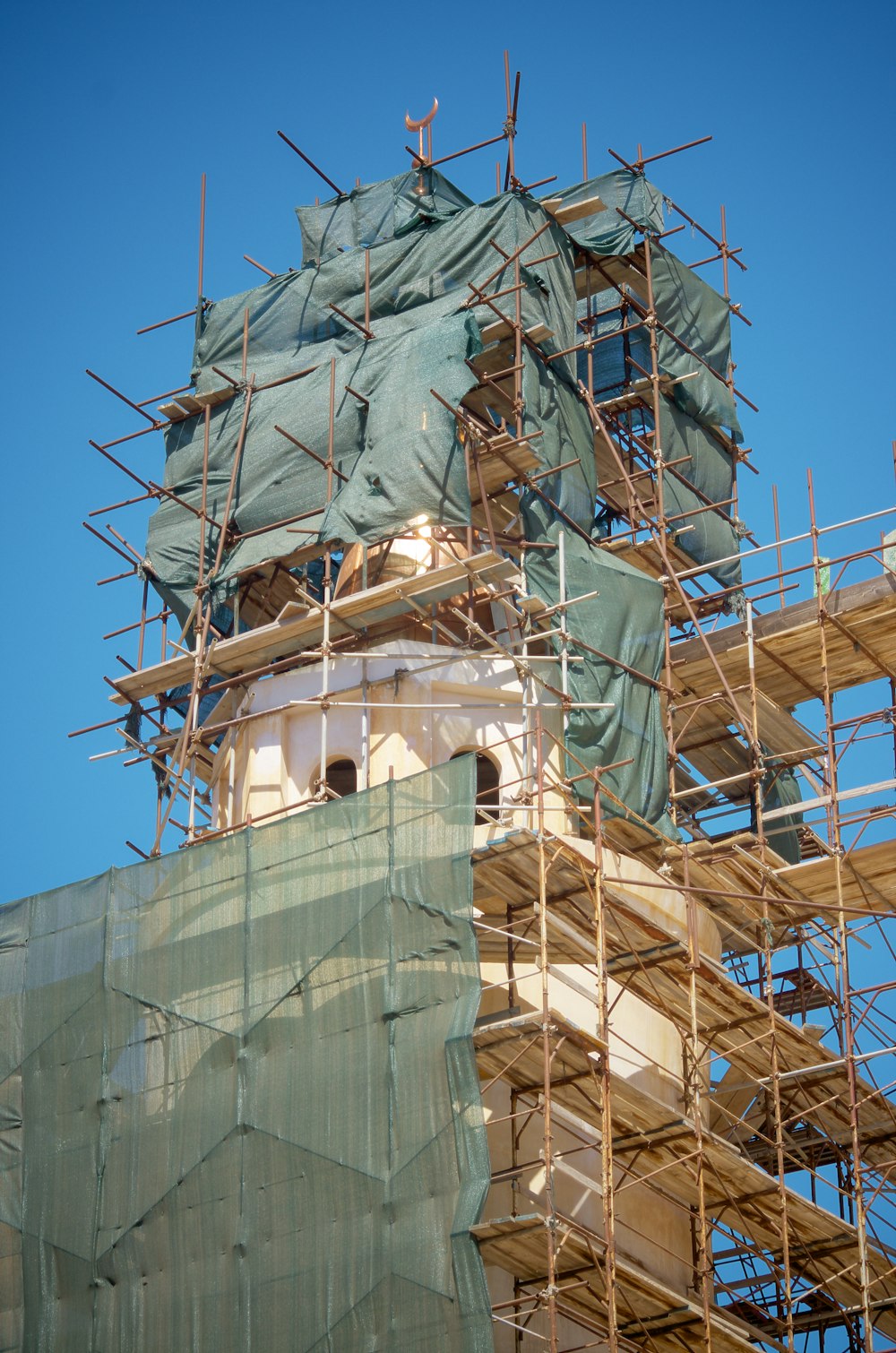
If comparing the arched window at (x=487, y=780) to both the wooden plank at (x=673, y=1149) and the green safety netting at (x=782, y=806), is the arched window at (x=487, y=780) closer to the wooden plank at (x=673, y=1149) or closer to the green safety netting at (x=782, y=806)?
the wooden plank at (x=673, y=1149)

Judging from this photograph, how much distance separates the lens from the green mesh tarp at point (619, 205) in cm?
4353

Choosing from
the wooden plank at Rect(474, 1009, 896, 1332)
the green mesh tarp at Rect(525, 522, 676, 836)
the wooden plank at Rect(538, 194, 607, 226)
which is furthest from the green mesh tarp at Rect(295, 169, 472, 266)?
the wooden plank at Rect(474, 1009, 896, 1332)

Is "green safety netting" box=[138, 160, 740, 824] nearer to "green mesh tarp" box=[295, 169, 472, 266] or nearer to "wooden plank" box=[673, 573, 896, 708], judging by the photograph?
"green mesh tarp" box=[295, 169, 472, 266]

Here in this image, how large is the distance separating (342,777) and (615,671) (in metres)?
4.48

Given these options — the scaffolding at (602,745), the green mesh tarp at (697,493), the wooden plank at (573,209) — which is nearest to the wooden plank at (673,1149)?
the scaffolding at (602,745)

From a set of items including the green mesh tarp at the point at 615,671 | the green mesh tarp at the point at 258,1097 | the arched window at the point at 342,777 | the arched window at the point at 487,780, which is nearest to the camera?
the green mesh tarp at the point at 258,1097

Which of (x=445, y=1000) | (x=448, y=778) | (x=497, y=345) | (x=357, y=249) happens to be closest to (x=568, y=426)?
(x=497, y=345)

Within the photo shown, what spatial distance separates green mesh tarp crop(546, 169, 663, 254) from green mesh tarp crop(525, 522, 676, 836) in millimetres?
7147

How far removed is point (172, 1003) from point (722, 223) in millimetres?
21675

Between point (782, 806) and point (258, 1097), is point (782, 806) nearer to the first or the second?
point (782, 806)

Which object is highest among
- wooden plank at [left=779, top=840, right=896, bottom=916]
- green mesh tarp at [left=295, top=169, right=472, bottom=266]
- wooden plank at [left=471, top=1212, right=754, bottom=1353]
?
green mesh tarp at [left=295, top=169, right=472, bottom=266]

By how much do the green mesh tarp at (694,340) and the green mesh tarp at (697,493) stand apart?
0.38 m

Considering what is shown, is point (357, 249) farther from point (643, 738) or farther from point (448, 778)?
point (448, 778)

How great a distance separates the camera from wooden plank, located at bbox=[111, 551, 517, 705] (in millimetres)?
35906
